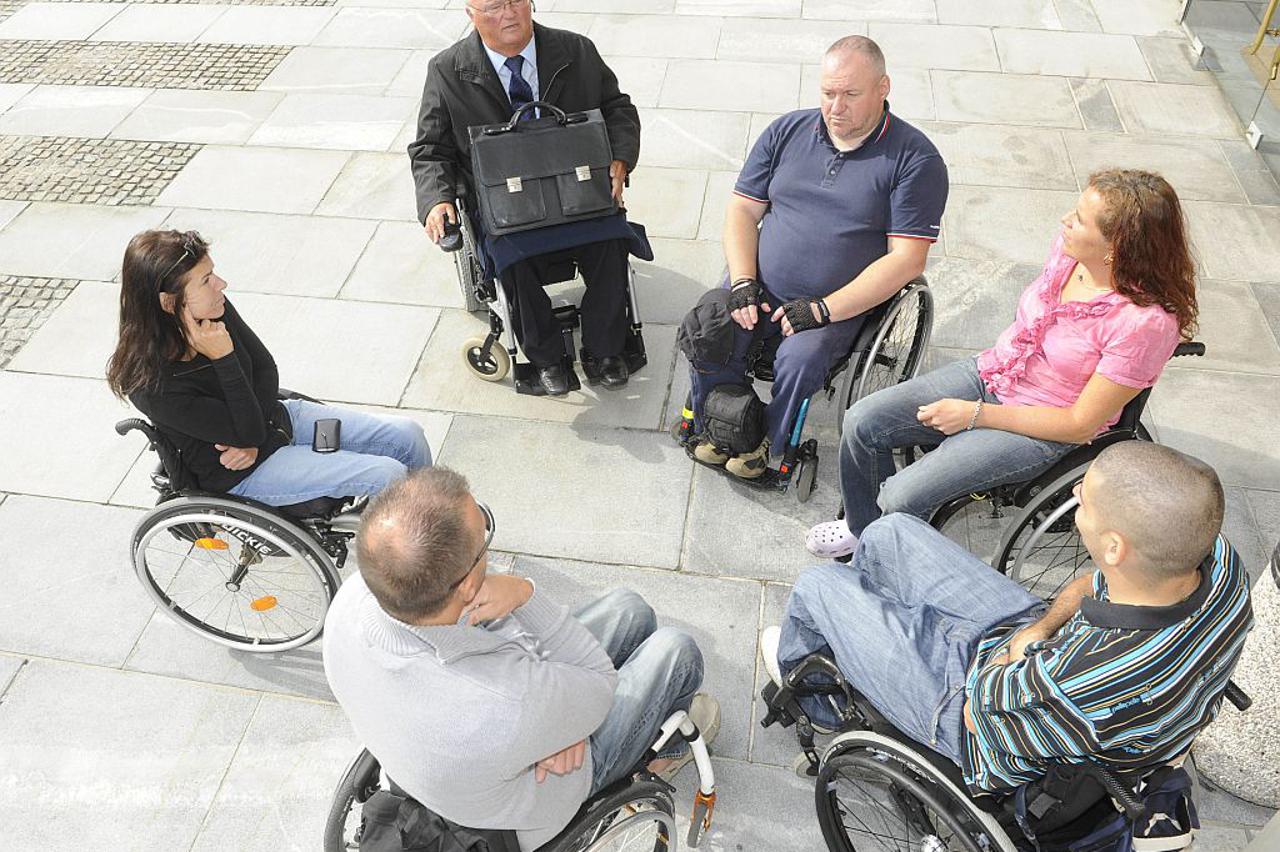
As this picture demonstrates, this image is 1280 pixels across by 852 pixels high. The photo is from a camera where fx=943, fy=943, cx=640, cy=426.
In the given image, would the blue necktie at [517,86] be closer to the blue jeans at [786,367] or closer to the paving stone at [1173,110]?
the blue jeans at [786,367]

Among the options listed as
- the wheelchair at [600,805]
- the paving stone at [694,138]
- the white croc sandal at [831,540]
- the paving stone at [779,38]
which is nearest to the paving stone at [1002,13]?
the paving stone at [779,38]

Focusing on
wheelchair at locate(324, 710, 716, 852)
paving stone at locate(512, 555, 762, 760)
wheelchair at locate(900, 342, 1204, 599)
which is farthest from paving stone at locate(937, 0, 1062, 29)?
wheelchair at locate(324, 710, 716, 852)

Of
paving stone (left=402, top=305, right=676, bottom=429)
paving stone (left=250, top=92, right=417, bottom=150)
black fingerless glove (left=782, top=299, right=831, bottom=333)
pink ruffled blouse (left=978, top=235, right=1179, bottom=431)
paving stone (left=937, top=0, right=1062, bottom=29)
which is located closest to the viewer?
pink ruffled blouse (left=978, top=235, right=1179, bottom=431)

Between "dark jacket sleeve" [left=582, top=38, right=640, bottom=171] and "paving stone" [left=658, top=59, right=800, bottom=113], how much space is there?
203cm

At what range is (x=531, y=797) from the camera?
2.00 metres

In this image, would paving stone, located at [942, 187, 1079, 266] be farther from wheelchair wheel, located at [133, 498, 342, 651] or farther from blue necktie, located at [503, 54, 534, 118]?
wheelchair wheel, located at [133, 498, 342, 651]

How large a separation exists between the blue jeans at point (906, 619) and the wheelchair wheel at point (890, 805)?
11 centimetres

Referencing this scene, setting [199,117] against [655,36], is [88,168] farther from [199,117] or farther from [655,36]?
[655,36]

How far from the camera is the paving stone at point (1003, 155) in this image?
5336 mm

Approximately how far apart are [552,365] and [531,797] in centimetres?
238

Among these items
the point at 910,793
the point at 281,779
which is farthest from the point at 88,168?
the point at 910,793

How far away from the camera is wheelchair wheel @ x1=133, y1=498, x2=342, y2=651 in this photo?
2.90 metres

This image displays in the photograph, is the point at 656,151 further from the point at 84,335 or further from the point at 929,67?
the point at 84,335

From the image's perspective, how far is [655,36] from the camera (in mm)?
6766
